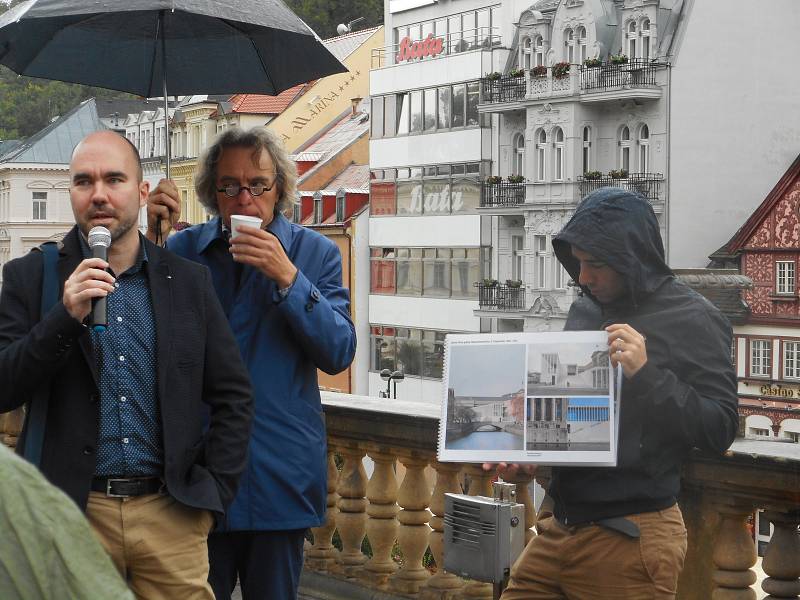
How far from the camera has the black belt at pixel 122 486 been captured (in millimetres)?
3258

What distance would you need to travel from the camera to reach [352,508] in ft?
18.9

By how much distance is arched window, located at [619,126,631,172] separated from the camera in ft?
130

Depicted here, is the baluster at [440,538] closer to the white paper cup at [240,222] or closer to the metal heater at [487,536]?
Result: the metal heater at [487,536]

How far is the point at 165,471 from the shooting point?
3.28 meters

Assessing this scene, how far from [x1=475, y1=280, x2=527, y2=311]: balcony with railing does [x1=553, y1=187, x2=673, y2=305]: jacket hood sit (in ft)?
126

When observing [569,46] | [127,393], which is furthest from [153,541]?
[569,46]

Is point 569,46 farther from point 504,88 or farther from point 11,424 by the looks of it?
point 11,424

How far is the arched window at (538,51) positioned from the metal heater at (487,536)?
1498 inches

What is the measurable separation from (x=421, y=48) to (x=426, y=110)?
190 centimetres

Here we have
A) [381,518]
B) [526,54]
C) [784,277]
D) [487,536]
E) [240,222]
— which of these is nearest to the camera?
[240,222]

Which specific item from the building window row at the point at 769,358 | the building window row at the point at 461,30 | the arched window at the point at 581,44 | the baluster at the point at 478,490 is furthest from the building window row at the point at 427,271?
the baluster at the point at 478,490

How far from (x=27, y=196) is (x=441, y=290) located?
98.8 feet

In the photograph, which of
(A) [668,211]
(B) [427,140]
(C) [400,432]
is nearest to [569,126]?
(A) [668,211]

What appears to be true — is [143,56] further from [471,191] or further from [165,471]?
[471,191]
